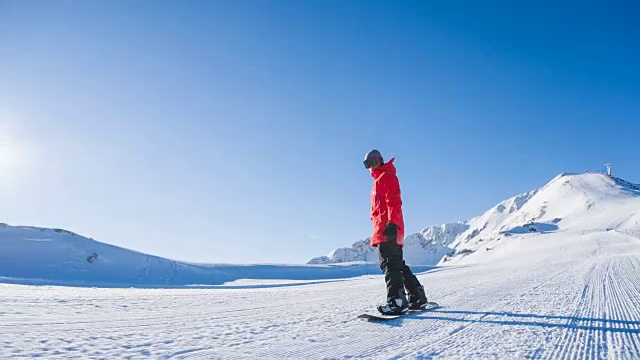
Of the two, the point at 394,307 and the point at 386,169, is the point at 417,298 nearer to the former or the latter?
the point at 394,307

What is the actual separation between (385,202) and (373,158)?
1.94 feet

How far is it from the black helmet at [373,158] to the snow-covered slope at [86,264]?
84.1 ft

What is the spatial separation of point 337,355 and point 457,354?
85 centimetres

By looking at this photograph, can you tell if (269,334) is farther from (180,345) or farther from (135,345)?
(135,345)

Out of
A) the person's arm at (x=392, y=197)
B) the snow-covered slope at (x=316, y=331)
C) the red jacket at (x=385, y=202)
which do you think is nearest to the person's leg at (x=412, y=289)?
the snow-covered slope at (x=316, y=331)

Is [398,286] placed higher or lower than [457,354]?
higher

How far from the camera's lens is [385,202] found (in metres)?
5.20

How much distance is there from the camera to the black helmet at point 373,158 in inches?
210

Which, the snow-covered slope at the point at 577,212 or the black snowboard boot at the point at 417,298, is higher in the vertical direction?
the snow-covered slope at the point at 577,212

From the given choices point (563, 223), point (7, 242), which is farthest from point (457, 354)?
point (563, 223)

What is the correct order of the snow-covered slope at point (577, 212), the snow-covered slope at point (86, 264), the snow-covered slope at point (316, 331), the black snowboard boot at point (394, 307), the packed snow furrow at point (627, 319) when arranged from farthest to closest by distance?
the snow-covered slope at point (577, 212) < the snow-covered slope at point (86, 264) < the black snowboard boot at point (394, 307) < the packed snow furrow at point (627, 319) < the snow-covered slope at point (316, 331)

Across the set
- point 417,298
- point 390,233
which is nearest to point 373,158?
point 390,233

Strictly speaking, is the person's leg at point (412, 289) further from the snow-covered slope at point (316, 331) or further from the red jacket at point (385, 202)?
the red jacket at point (385, 202)

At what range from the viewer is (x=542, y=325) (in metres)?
3.96
